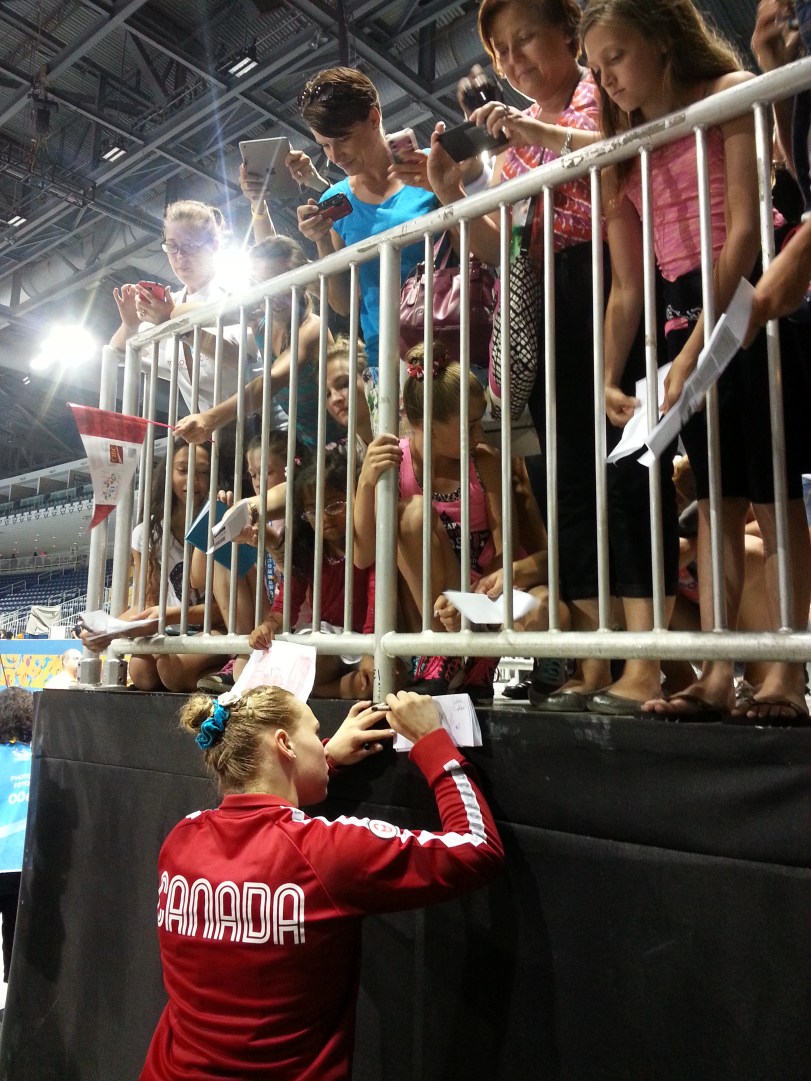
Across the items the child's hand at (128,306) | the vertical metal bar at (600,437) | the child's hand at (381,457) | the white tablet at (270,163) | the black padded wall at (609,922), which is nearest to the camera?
the black padded wall at (609,922)

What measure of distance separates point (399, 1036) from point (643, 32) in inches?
72.6

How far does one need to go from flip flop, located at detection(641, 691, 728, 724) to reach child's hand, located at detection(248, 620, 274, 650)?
83cm

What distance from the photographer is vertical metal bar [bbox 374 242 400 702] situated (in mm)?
1631

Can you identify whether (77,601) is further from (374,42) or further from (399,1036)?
(399,1036)

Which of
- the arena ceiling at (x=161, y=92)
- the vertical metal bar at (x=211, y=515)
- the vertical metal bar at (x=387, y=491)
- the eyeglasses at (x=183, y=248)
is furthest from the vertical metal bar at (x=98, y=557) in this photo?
the arena ceiling at (x=161, y=92)

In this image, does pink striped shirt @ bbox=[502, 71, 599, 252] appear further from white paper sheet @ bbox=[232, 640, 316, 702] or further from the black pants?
the black pants


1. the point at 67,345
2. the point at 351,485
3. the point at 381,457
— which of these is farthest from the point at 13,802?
the point at 67,345

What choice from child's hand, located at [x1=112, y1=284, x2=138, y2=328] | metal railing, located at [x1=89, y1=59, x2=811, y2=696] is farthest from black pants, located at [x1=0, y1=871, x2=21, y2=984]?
child's hand, located at [x1=112, y1=284, x2=138, y2=328]

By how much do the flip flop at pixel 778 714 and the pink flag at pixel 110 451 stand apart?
1676 mm

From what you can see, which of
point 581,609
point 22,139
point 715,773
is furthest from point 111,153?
point 715,773

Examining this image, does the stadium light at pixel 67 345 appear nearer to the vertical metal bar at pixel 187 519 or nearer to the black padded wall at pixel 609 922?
the vertical metal bar at pixel 187 519

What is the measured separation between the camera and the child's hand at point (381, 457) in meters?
1.68

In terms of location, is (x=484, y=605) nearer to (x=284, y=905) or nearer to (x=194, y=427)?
(x=284, y=905)

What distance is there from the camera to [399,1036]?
1479 millimetres
